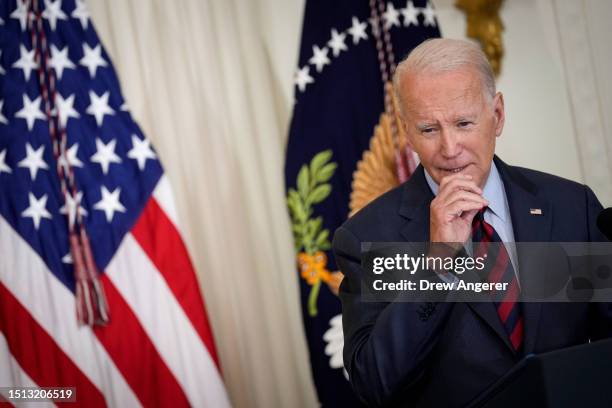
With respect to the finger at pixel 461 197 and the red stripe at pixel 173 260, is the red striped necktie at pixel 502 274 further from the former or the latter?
the red stripe at pixel 173 260

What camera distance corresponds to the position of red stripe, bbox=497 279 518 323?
1.56 meters

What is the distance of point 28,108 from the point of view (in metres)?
3.15

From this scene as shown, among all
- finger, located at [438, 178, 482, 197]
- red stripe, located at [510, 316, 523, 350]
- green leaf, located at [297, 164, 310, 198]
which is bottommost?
red stripe, located at [510, 316, 523, 350]

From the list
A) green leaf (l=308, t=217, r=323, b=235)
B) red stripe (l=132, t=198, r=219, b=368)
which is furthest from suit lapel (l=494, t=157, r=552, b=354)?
red stripe (l=132, t=198, r=219, b=368)

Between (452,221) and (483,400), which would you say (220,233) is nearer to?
(452,221)

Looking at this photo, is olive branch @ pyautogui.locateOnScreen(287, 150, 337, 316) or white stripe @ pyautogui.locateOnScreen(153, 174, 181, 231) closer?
white stripe @ pyautogui.locateOnScreen(153, 174, 181, 231)

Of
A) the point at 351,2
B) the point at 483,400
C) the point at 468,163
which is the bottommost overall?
the point at 483,400

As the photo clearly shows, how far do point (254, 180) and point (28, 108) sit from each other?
119 cm

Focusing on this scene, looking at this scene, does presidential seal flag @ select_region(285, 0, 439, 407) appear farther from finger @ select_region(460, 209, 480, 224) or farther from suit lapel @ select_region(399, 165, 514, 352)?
finger @ select_region(460, 209, 480, 224)

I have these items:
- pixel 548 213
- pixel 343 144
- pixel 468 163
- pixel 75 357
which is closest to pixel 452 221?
pixel 468 163

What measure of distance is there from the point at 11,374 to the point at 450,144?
2.29 metres

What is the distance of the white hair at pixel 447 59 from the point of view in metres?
1.60

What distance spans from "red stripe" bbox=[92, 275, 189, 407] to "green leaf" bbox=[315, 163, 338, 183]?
1.12 meters

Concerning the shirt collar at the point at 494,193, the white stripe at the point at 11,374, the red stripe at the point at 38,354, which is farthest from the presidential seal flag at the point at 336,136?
the shirt collar at the point at 494,193
